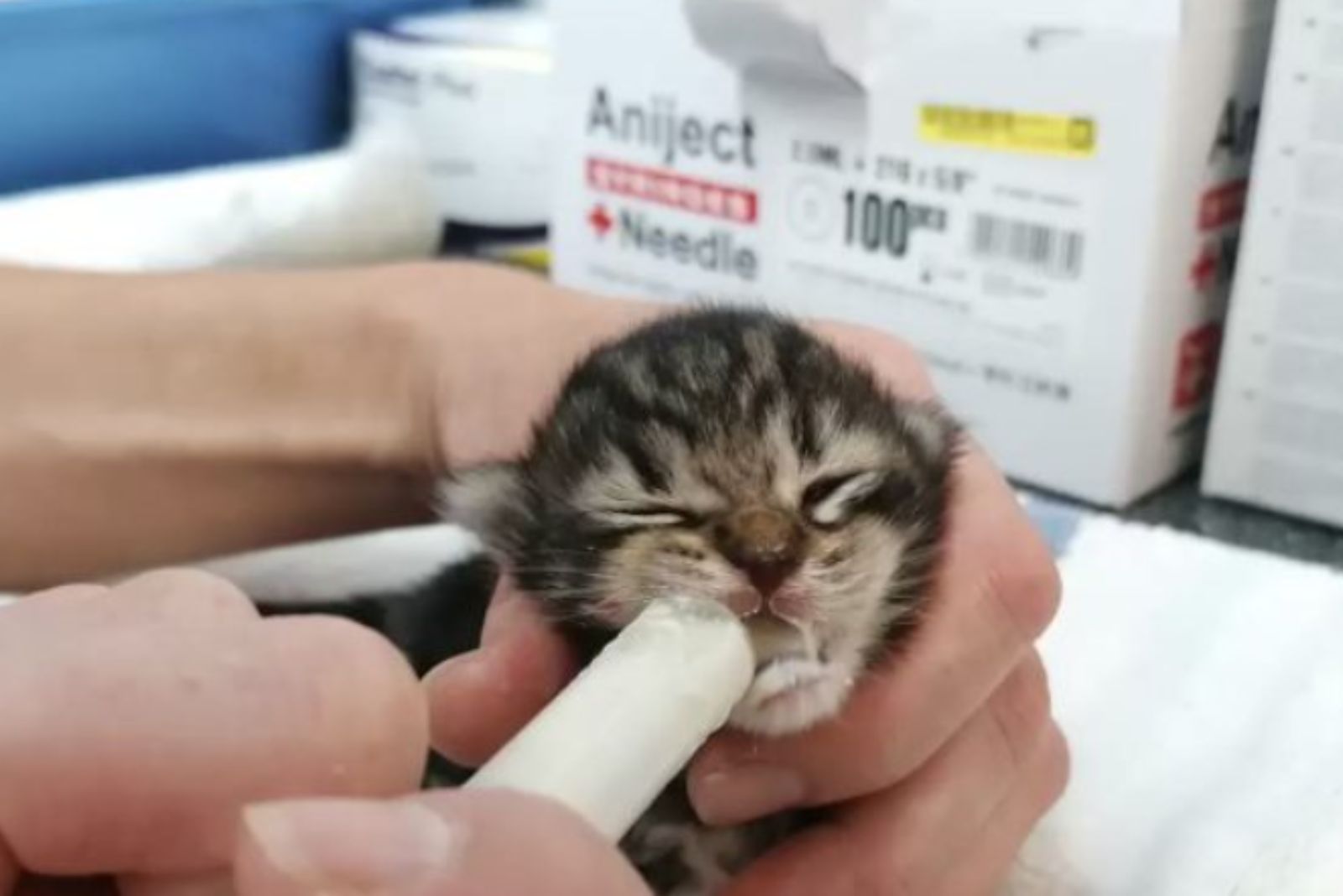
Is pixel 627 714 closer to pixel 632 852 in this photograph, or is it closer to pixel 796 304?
pixel 632 852

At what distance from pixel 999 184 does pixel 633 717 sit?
71 cm

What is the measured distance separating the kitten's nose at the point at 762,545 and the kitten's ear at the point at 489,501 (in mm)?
Answer: 142

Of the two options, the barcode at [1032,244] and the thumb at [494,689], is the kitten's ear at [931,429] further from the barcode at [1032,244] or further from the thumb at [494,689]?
the barcode at [1032,244]

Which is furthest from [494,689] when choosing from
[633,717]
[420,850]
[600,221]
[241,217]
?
[241,217]

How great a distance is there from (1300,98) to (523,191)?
0.77m

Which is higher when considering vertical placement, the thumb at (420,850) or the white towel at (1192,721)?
the thumb at (420,850)

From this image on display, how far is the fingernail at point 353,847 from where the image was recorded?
33 centimetres

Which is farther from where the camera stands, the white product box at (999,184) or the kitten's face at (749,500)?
the white product box at (999,184)

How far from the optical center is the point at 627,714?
0.46 metres

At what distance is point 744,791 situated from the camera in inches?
25.6

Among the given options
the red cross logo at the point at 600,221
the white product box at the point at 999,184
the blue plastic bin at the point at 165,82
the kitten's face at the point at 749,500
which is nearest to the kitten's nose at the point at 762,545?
the kitten's face at the point at 749,500

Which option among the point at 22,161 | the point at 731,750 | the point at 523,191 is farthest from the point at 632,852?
the point at 22,161

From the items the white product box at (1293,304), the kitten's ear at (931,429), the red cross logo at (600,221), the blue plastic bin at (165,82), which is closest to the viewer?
the kitten's ear at (931,429)

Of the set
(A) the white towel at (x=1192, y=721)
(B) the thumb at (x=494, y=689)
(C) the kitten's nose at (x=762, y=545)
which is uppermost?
(C) the kitten's nose at (x=762, y=545)
